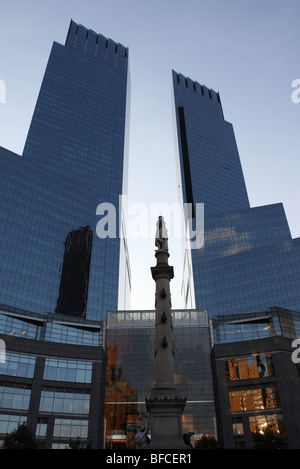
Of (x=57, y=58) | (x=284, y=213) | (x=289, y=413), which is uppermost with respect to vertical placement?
(x=57, y=58)

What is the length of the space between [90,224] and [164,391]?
4700 inches

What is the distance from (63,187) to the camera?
5640 inches

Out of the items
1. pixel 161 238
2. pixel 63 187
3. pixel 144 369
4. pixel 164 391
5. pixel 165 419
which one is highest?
pixel 63 187

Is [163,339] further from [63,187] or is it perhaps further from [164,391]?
[63,187]

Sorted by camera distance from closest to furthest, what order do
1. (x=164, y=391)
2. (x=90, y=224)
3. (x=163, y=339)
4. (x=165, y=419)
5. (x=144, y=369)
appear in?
1. (x=165, y=419)
2. (x=164, y=391)
3. (x=163, y=339)
4. (x=144, y=369)
5. (x=90, y=224)

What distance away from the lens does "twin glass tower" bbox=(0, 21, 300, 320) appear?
12019 cm

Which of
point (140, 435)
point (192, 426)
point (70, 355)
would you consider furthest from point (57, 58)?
point (140, 435)

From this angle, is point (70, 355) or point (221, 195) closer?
point (70, 355)

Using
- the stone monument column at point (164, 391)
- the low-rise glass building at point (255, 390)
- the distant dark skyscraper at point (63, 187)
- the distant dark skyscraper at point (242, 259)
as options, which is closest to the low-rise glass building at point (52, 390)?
the low-rise glass building at point (255, 390)

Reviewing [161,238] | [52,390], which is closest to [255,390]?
[52,390]

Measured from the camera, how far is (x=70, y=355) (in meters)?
68.4

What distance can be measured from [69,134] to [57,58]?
53437 mm

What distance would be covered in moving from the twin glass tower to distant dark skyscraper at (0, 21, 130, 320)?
0.39 m
